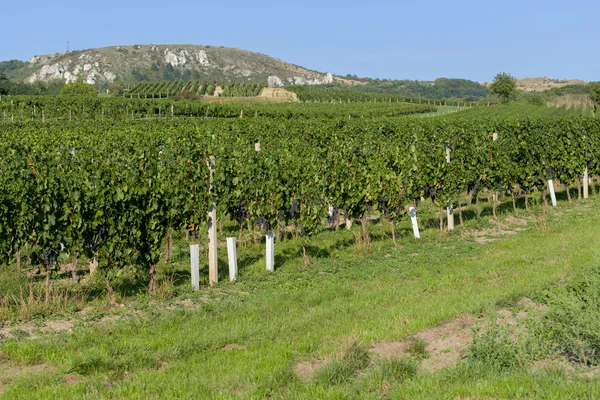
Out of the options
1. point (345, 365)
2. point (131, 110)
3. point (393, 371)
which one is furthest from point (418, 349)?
point (131, 110)

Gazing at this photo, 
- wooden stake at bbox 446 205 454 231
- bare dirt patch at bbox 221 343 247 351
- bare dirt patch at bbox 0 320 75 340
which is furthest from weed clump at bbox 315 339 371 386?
wooden stake at bbox 446 205 454 231

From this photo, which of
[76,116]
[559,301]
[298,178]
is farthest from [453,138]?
[76,116]

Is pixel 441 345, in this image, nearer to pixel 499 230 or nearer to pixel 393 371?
pixel 393 371

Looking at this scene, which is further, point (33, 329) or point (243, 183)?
point (243, 183)

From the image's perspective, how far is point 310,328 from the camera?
28.2ft

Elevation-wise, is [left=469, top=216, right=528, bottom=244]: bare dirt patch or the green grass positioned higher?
[left=469, top=216, right=528, bottom=244]: bare dirt patch

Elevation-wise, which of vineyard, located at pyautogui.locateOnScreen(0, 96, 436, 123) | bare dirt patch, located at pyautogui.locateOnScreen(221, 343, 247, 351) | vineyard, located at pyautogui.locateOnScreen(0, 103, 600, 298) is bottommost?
bare dirt patch, located at pyautogui.locateOnScreen(221, 343, 247, 351)

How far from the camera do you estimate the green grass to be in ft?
21.2

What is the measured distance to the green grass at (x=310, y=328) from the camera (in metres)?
6.48

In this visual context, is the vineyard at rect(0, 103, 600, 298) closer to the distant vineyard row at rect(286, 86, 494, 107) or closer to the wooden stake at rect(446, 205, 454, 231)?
the wooden stake at rect(446, 205, 454, 231)

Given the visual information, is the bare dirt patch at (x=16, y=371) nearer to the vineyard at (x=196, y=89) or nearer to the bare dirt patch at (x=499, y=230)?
the bare dirt patch at (x=499, y=230)

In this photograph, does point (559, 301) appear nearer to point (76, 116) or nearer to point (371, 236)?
point (371, 236)

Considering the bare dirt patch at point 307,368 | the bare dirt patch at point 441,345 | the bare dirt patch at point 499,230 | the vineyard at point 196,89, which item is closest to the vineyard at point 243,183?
the bare dirt patch at point 499,230

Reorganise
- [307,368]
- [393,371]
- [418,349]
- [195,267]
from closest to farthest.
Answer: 1. [393,371]
2. [307,368]
3. [418,349]
4. [195,267]
